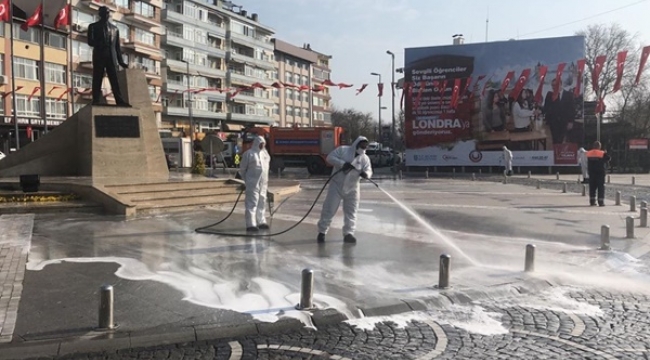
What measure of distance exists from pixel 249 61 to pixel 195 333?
73.8 metres

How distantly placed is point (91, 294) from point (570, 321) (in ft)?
15.9

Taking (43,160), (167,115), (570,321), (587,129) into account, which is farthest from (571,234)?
(167,115)

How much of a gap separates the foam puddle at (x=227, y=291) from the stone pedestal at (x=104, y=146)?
8300 millimetres

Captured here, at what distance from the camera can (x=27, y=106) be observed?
42969mm

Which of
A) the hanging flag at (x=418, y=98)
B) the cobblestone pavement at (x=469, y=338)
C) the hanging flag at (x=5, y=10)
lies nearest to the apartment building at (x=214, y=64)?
the hanging flag at (x=418, y=98)

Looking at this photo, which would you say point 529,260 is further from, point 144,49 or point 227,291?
point 144,49

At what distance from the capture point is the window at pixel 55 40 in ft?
150

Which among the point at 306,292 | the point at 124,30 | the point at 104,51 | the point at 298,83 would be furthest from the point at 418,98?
the point at 298,83

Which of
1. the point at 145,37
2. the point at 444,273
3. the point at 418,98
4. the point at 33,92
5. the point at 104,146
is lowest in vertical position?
the point at 444,273

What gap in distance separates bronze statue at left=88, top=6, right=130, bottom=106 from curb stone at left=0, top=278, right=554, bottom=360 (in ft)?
42.2

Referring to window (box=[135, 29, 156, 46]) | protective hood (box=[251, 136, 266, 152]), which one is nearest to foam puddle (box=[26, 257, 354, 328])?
protective hood (box=[251, 136, 266, 152])

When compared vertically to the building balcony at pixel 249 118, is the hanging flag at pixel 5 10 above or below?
above

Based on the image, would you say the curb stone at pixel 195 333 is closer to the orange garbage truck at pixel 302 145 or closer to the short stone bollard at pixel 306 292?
the short stone bollard at pixel 306 292

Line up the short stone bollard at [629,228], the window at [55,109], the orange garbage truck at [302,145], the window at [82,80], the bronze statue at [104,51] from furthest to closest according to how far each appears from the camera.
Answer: the window at [82,80]
the window at [55,109]
the orange garbage truck at [302,145]
the bronze statue at [104,51]
the short stone bollard at [629,228]
